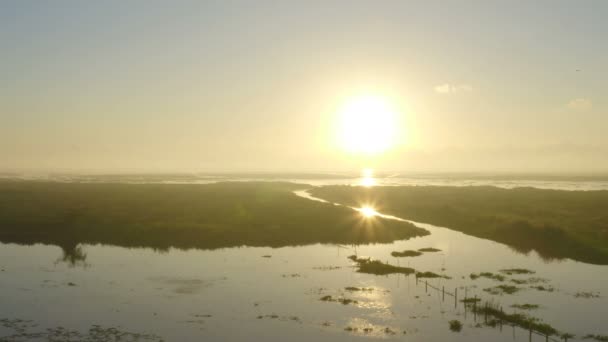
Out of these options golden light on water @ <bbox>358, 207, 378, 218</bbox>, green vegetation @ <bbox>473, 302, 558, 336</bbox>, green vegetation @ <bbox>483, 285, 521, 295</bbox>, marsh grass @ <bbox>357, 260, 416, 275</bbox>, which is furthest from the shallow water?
golden light on water @ <bbox>358, 207, 378, 218</bbox>

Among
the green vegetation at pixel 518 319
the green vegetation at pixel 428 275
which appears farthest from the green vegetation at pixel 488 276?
the green vegetation at pixel 518 319

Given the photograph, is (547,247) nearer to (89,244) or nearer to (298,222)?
(298,222)

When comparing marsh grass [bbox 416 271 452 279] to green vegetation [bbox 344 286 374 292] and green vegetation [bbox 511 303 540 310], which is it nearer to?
green vegetation [bbox 344 286 374 292]

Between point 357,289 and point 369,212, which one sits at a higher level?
point 369,212

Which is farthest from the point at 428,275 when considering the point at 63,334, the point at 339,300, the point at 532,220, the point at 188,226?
the point at 188,226

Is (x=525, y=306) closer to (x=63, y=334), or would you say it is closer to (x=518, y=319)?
(x=518, y=319)

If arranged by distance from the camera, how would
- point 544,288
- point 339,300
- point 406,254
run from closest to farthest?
point 339,300, point 544,288, point 406,254

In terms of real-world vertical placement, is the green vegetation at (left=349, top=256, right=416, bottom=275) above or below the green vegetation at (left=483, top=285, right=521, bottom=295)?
below
